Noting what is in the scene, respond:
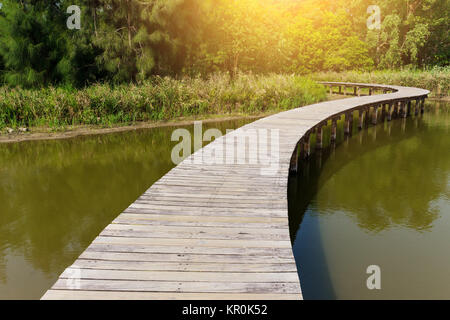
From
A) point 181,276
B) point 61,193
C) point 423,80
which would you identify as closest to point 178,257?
point 181,276

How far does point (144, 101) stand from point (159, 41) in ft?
20.2

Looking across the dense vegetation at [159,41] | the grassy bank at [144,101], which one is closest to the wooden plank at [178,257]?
the grassy bank at [144,101]

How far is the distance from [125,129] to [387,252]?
8.77 metres

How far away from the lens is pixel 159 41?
17.2m

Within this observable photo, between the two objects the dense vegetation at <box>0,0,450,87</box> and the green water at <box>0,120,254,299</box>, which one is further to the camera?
the dense vegetation at <box>0,0,450,87</box>

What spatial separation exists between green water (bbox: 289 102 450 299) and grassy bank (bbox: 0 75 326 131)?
5.25 meters

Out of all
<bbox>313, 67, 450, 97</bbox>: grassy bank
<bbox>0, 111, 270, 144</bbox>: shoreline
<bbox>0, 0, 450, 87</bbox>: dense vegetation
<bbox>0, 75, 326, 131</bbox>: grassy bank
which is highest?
<bbox>0, 0, 450, 87</bbox>: dense vegetation

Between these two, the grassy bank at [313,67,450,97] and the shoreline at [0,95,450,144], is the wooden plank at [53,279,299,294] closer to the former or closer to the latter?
the shoreline at [0,95,450,144]

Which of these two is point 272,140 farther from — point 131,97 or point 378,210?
point 131,97

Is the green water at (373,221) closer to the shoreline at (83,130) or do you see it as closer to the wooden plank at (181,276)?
the wooden plank at (181,276)

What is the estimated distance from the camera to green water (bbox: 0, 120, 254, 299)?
421cm

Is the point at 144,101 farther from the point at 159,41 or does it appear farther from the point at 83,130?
the point at 159,41

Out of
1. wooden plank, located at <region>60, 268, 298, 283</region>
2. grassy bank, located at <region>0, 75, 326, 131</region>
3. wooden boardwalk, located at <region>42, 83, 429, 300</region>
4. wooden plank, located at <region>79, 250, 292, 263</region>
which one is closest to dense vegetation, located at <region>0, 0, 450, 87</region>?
grassy bank, located at <region>0, 75, 326, 131</region>
